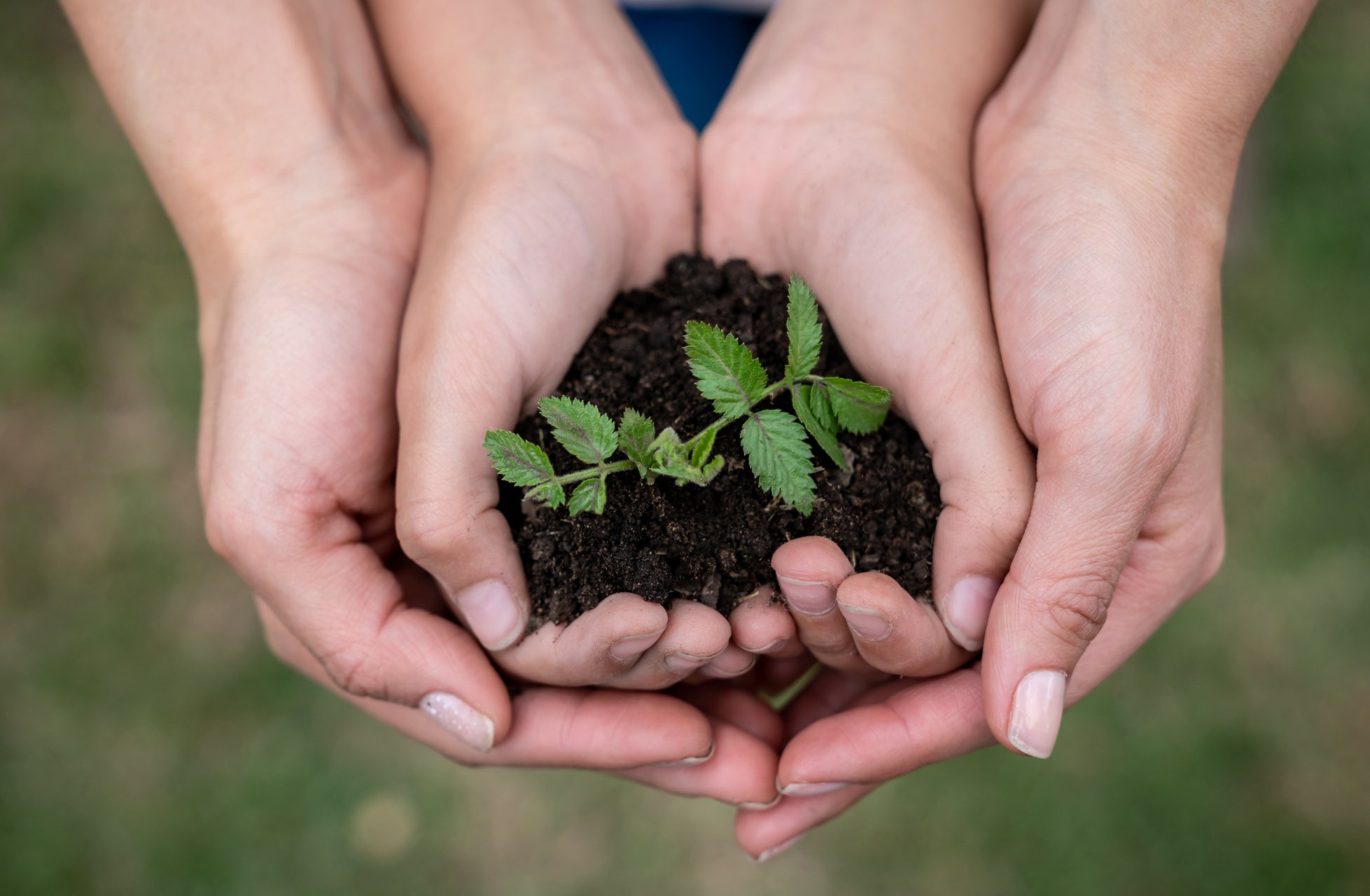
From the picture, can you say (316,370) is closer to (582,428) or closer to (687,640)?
(582,428)

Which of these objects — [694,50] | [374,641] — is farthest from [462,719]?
[694,50]

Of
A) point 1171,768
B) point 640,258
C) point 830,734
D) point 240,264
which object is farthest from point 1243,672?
point 240,264

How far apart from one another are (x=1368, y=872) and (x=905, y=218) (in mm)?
4214

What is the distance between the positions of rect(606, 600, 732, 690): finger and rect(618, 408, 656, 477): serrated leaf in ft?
1.43

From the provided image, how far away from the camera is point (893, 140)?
10.7ft

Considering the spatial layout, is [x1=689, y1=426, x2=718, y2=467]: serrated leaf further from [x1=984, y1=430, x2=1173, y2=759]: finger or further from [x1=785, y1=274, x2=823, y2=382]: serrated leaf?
[x1=984, y1=430, x2=1173, y2=759]: finger

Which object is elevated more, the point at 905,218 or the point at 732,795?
the point at 905,218

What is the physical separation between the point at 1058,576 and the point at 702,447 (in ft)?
3.29

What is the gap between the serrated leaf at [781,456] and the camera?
8.83 ft

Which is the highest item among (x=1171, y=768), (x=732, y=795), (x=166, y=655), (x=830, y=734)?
(x=830, y=734)

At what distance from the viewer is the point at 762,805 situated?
3127 mm

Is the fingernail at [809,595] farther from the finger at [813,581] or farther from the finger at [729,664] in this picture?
the finger at [729,664]

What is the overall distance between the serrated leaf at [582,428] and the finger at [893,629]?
754 millimetres

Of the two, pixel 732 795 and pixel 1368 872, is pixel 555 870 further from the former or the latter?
pixel 1368 872
